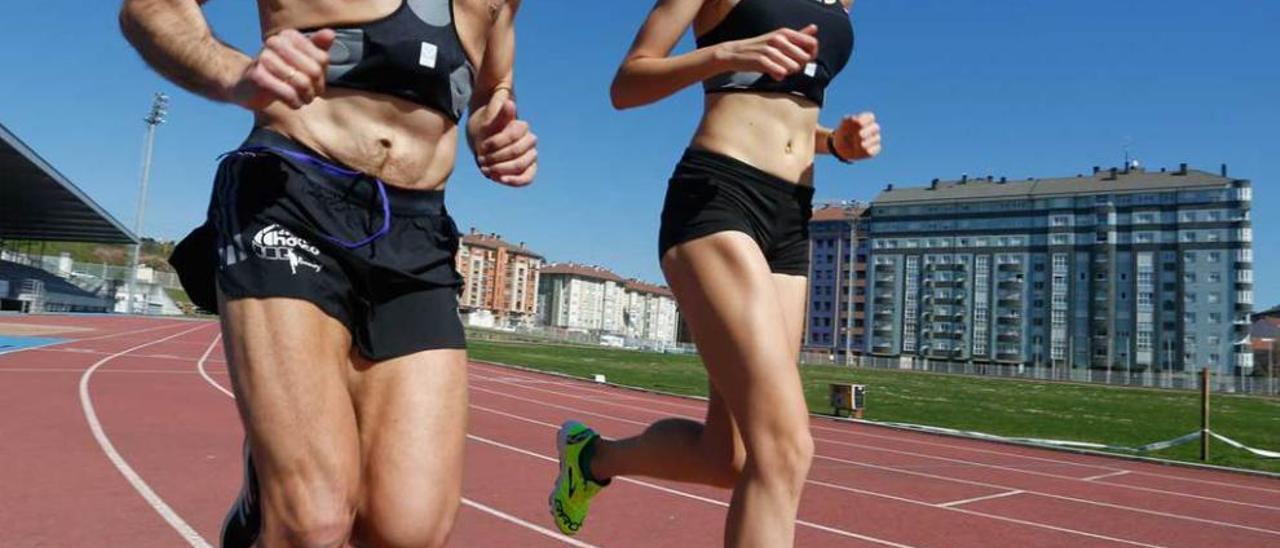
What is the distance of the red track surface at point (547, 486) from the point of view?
4.96 metres

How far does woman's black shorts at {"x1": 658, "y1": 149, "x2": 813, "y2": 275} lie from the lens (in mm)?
2746

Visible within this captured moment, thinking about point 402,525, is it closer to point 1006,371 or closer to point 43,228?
point 43,228

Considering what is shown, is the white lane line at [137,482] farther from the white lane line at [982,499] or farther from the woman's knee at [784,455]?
the white lane line at [982,499]

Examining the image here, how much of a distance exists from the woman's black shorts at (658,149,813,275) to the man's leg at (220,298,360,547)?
47.8 inches

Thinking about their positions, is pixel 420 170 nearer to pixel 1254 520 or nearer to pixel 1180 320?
pixel 1254 520

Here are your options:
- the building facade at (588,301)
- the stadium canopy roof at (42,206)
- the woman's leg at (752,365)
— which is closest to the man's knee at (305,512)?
the woman's leg at (752,365)

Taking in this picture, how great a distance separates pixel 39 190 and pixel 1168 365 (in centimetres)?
10794

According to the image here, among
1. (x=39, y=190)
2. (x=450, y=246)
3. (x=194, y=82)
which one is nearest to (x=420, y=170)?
(x=450, y=246)

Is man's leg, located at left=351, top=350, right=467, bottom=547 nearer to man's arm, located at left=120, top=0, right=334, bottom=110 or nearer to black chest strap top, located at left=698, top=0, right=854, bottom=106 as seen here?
man's arm, located at left=120, top=0, right=334, bottom=110

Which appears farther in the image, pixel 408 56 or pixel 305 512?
pixel 408 56

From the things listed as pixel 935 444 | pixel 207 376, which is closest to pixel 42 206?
pixel 207 376

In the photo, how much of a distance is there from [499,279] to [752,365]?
488 feet

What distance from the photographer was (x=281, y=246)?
1992mm

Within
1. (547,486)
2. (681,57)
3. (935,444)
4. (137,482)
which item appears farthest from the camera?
(935,444)
